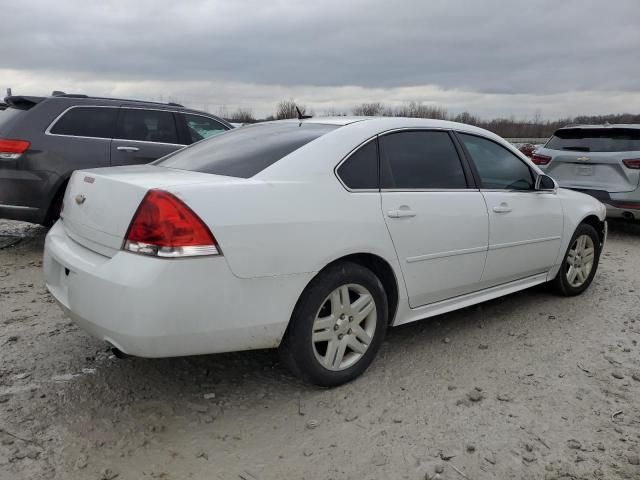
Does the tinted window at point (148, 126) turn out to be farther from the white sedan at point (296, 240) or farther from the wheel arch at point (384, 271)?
the wheel arch at point (384, 271)

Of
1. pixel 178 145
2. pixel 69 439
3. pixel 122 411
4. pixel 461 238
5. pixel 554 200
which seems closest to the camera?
pixel 69 439

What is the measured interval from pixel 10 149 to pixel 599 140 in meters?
7.27

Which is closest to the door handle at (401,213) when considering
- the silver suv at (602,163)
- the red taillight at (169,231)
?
the red taillight at (169,231)

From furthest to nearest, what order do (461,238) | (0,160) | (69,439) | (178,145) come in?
(178,145) < (0,160) < (461,238) < (69,439)

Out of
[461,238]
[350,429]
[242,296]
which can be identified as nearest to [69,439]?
[242,296]

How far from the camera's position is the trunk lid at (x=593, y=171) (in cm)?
723

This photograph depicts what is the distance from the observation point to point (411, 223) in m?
3.28

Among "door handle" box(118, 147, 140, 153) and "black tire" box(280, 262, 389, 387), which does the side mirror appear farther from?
"door handle" box(118, 147, 140, 153)

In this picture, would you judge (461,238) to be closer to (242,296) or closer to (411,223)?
(411,223)

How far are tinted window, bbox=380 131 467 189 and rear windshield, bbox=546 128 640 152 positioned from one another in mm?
4779

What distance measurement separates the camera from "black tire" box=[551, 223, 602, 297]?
4746 millimetres

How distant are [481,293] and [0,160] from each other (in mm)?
4746

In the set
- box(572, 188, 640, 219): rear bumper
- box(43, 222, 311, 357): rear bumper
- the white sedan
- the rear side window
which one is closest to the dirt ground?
the white sedan

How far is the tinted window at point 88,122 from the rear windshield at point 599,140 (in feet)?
20.0
